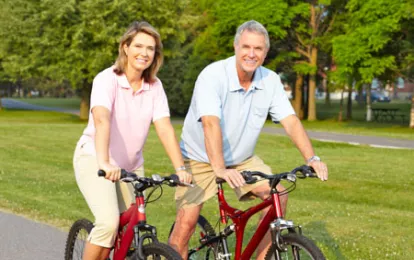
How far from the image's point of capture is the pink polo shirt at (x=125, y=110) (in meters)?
4.82

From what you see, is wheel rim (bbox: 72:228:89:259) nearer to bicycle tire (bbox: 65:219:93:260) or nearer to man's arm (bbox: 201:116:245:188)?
bicycle tire (bbox: 65:219:93:260)

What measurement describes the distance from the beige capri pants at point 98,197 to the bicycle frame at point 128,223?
0.19ft

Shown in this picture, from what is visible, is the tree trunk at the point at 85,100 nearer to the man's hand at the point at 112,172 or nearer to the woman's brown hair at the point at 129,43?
the woman's brown hair at the point at 129,43

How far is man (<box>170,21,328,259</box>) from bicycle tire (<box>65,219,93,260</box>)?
0.55 m

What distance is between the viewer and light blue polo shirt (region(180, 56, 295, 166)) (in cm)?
496

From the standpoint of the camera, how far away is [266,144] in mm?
26453

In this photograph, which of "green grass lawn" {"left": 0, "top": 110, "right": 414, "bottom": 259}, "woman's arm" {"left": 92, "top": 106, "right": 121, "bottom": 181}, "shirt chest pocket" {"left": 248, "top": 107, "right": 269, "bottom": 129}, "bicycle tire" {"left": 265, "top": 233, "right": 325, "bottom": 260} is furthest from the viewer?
"green grass lawn" {"left": 0, "top": 110, "right": 414, "bottom": 259}

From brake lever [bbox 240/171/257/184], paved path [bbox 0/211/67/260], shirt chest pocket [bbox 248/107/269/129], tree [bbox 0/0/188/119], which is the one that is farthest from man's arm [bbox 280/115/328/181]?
tree [bbox 0/0/188/119]

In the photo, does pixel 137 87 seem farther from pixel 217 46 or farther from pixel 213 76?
pixel 217 46

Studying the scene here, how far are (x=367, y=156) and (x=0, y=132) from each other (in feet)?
50.4

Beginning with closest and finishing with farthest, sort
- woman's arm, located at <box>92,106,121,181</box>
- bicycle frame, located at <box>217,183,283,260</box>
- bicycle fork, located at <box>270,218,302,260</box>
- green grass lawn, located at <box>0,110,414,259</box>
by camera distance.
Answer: bicycle fork, located at <box>270,218,302,260</box>
bicycle frame, located at <box>217,183,283,260</box>
woman's arm, located at <box>92,106,121,181</box>
green grass lawn, located at <box>0,110,414,259</box>

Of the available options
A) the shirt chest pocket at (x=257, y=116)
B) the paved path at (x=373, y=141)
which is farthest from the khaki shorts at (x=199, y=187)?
the paved path at (x=373, y=141)

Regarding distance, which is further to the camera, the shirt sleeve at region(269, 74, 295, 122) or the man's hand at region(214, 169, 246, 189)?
the shirt sleeve at region(269, 74, 295, 122)

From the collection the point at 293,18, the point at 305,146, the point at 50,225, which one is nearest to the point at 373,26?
the point at 293,18
